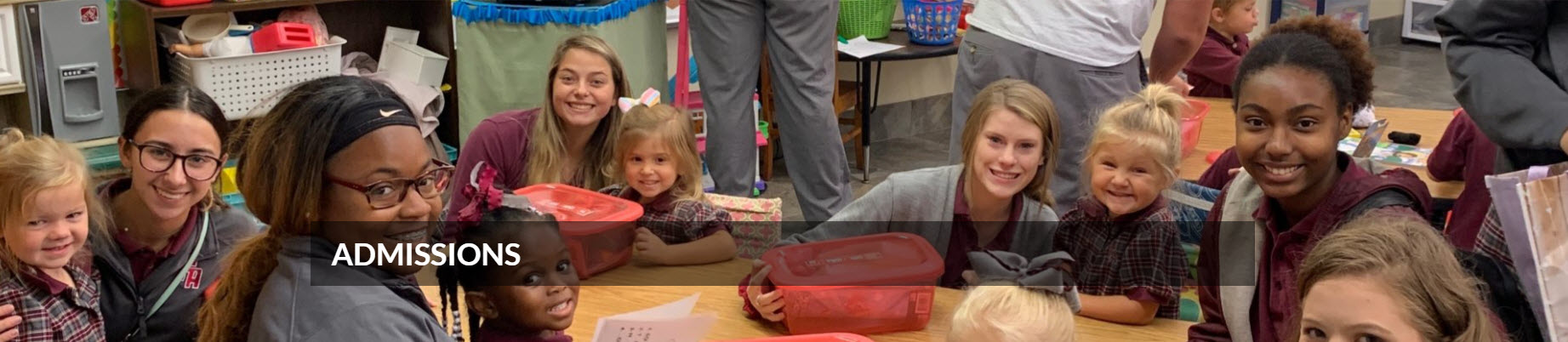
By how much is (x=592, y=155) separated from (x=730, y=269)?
78 cm

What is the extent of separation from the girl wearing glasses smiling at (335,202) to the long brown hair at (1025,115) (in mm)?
1377

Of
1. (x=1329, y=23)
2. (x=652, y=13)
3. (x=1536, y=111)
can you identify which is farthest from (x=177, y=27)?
(x=1536, y=111)

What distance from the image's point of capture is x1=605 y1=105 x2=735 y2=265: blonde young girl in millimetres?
2996

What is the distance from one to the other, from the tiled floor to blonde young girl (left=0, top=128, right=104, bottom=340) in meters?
2.34

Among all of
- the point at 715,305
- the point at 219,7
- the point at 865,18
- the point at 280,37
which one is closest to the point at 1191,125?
the point at 715,305

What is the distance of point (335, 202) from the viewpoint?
1.71 m

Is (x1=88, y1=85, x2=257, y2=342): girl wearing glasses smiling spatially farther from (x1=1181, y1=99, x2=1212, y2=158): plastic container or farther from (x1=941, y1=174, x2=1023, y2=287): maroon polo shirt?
(x1=1181, y1=99, x2=1212, y2=158): plastic container

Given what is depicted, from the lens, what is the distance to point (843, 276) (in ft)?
7.59

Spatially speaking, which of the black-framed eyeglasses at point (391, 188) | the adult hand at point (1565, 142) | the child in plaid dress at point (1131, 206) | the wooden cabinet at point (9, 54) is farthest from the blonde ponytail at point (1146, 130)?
the wooden cabinet at point (9, 54)

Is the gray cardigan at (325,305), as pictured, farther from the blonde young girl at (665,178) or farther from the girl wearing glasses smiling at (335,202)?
the blonde young girl at (665,178)

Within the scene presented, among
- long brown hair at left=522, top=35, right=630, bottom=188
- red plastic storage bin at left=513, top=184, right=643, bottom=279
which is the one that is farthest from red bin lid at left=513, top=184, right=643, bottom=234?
long brown hair at left=522, top=35, right=630, bottom=188

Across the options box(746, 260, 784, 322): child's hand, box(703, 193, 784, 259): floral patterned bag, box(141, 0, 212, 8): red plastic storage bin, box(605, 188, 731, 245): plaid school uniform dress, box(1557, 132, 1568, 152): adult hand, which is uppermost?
box(1557, 132, 1568, 152): adult hand

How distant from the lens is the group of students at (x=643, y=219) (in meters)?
1.72

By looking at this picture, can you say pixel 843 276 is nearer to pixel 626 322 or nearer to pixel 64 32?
pixel 626 322
